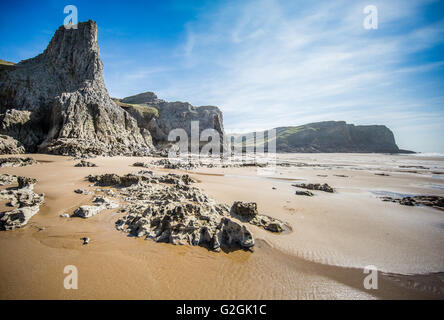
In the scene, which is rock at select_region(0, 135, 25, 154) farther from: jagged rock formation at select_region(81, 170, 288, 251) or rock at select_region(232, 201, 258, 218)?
rock at select_region(232, 201, 258, 218)

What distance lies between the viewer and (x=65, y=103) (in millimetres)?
25594

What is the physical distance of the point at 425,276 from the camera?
3494 millimetres

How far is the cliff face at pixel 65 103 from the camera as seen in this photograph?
22750 mm

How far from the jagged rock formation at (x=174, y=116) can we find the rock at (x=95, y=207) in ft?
171

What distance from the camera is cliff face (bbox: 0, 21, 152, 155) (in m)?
22.8

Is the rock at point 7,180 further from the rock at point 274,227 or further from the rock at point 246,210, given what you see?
the rock at point 274,227

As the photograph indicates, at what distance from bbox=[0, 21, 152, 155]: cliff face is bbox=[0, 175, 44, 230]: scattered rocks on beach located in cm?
1811

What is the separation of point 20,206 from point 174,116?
213 ft

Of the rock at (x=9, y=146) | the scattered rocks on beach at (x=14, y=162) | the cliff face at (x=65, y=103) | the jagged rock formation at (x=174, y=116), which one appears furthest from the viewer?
the jagged rock formation at (x=174, y=116)

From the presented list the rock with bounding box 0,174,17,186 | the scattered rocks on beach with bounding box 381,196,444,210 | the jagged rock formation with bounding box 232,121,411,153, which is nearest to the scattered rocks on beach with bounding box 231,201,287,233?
the scattered rocks on beach with bounding box 381,196,444,210

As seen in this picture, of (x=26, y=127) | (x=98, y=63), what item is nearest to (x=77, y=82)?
(x=98, y=63)

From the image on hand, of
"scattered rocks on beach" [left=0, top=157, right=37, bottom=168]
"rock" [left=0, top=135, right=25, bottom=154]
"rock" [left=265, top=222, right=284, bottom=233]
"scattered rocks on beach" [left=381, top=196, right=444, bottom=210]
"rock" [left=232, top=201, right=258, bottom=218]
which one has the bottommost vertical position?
"scattered rocks on beach" [left=381, top=196, right=444, bottom=210]

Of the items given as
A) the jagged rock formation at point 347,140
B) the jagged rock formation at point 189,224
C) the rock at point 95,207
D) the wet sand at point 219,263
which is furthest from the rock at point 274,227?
the jagged rock formation at point 347,140
